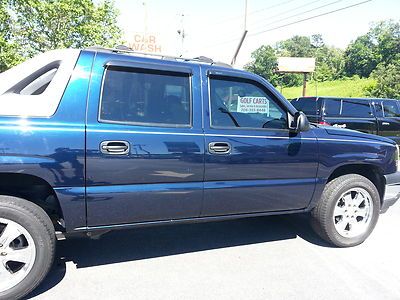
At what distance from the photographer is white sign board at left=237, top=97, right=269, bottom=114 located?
362 centimetres

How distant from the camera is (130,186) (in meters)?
3.03

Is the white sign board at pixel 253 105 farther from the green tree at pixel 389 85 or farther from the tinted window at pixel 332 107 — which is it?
the green tree at pixel 389 85

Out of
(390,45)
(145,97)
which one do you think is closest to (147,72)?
(145,97)

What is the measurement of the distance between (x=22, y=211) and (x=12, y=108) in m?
0.77

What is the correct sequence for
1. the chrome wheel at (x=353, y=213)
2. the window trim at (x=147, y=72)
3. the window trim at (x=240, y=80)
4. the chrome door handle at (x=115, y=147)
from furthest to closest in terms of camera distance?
the chrome wheel at (x=353, y=213), the window trim at (x=240, y=80), the window trim at (x=147, y=72), the chrome door handle at (x=115, y=147)

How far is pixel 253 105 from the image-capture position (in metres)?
3.69

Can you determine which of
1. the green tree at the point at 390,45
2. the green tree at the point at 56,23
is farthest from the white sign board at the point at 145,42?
the green tree at the point at 390,45


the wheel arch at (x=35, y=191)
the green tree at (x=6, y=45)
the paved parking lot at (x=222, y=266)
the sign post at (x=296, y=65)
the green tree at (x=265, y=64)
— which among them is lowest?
the paved parking lot at (x=222, y=266)

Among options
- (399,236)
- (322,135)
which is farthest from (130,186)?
(399,236)

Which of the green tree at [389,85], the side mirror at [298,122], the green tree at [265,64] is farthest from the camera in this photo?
the green tree at [265,64]

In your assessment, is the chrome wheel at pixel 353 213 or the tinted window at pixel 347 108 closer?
the chrome wheel at pixel 353 213

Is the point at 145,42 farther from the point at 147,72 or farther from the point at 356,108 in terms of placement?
the point at 147,72

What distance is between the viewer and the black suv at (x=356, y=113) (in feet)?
32.4

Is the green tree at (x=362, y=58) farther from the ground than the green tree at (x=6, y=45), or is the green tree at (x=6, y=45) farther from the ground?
the green tree at (x=362, y=58)
